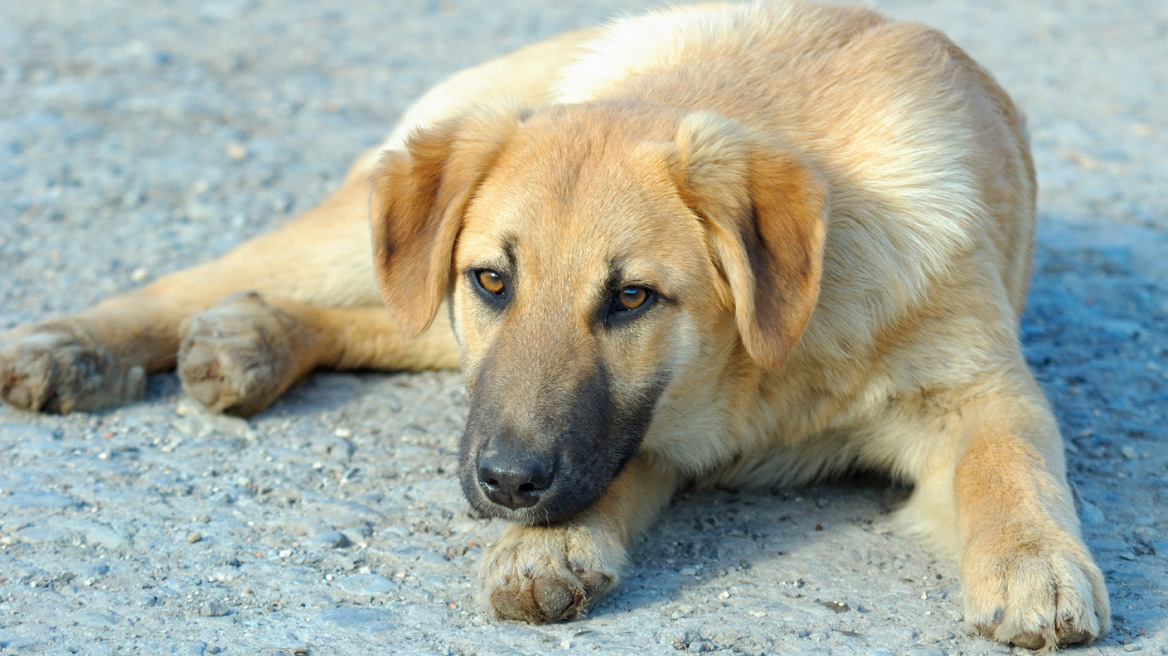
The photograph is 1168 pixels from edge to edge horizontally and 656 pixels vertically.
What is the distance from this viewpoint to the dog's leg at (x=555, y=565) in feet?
10.8

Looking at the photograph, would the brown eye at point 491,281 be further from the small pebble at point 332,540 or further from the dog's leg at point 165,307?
the dog's leg at point 165,307

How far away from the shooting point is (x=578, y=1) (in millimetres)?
11398

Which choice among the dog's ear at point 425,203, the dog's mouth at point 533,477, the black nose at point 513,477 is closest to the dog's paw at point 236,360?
the dog's ear at point 425,203

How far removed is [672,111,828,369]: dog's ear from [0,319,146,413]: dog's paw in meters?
2.48

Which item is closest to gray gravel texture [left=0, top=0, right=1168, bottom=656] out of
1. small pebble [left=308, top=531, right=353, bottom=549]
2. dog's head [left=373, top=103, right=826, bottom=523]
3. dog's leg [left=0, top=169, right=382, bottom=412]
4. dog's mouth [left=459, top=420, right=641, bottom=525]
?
small pebble [left=308, top=531, right=353, bottom=549]

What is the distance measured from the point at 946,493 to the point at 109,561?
261 cm

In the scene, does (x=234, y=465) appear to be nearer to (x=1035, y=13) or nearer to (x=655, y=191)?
(x=655, y=191)

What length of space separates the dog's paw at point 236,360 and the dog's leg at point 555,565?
1.55 m

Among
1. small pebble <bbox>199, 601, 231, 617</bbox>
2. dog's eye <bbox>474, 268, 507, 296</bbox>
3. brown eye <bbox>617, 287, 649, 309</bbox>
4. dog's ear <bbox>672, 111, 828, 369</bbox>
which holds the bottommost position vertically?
small pebble <bbox>199, 601, 231, 617</bbox>

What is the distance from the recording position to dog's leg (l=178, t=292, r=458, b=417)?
4602mm

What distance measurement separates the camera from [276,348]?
15.6ft

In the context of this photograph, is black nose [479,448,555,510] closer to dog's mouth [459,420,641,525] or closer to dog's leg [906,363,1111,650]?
dog's mouth [459,420,641,525]

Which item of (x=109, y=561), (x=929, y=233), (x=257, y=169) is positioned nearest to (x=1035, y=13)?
(x=257, y=169)

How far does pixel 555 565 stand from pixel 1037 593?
4.24 ft
